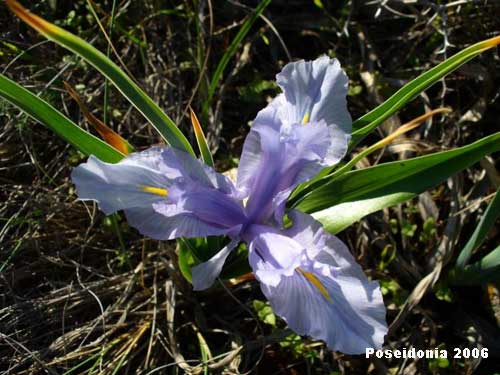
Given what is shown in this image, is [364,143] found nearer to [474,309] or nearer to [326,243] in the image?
[474,309]

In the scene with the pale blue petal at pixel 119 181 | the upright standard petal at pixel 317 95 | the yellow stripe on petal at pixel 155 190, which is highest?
the upright standard petal at pixel 317 95

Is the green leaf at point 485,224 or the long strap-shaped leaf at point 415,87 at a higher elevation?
the long strap-shaped leaf at point 415,87

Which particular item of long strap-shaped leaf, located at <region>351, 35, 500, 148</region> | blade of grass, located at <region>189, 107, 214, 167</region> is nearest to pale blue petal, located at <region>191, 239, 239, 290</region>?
blade of grass, located at <region>189, 107, 214, 167</region>

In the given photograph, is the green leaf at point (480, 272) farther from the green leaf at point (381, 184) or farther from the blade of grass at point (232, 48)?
the blade of grass at point (232, 48)

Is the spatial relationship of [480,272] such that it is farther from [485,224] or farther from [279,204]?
[279,204]

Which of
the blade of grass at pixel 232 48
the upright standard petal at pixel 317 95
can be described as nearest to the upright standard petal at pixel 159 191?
the upright standard petal at pixel 317 95

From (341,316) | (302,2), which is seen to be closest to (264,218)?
(341,316)
